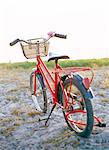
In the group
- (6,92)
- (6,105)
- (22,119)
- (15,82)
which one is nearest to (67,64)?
(15,82)

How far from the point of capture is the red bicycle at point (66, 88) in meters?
6.34

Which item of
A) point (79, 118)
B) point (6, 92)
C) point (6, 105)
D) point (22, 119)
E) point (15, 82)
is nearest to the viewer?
point (79, 118)

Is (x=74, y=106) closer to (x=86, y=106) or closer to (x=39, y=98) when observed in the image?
(x=86, y=106)

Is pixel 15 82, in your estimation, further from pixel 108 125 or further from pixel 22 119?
pixel 108 125

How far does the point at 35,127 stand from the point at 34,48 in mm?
1288

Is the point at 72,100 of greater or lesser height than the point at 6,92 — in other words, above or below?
above

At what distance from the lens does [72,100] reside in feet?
22.1

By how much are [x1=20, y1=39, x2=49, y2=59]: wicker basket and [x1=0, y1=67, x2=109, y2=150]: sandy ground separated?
116 centimetres

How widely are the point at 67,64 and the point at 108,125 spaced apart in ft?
27.4

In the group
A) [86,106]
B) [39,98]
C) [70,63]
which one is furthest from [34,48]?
[70,63]

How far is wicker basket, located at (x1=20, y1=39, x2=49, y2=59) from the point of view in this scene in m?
7.45

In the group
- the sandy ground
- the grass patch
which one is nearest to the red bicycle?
the sandy ground

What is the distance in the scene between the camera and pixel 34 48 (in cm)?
751

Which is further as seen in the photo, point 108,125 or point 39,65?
point 39,65
